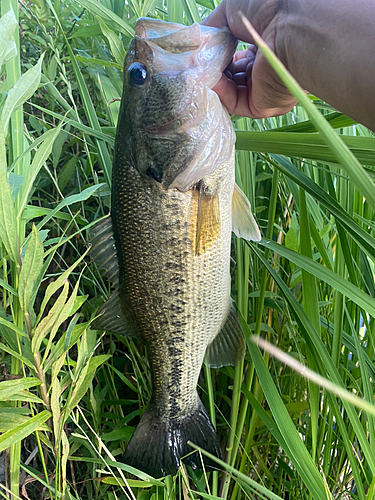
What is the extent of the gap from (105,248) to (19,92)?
0.37 meters

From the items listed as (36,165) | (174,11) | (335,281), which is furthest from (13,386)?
(174,11)

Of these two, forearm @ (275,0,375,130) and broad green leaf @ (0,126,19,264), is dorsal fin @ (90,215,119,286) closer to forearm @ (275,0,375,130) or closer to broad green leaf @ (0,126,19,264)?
broad green leaf @ (0,126,19,264)

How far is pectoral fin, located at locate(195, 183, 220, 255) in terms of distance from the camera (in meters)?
0.72

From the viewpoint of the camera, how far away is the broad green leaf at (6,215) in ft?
1.49

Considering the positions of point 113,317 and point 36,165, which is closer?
point 36,165

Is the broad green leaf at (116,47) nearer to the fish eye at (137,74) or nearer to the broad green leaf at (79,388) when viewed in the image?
the fish eye at (137,74)

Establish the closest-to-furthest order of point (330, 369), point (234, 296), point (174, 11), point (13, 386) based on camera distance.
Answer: point (13, 386) < point (330, 369) < point (174, 11) < point (234, 296)

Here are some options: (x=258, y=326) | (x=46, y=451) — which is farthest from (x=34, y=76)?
(x=46, y=451)

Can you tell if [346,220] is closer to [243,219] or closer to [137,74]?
[243,219]

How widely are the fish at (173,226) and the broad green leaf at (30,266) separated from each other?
11.0 inches

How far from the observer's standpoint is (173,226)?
2.37 feet

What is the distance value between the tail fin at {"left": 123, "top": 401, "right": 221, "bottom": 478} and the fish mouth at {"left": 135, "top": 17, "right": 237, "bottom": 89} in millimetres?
767

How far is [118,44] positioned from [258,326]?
2.42ft

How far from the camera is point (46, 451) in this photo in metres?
0.88
